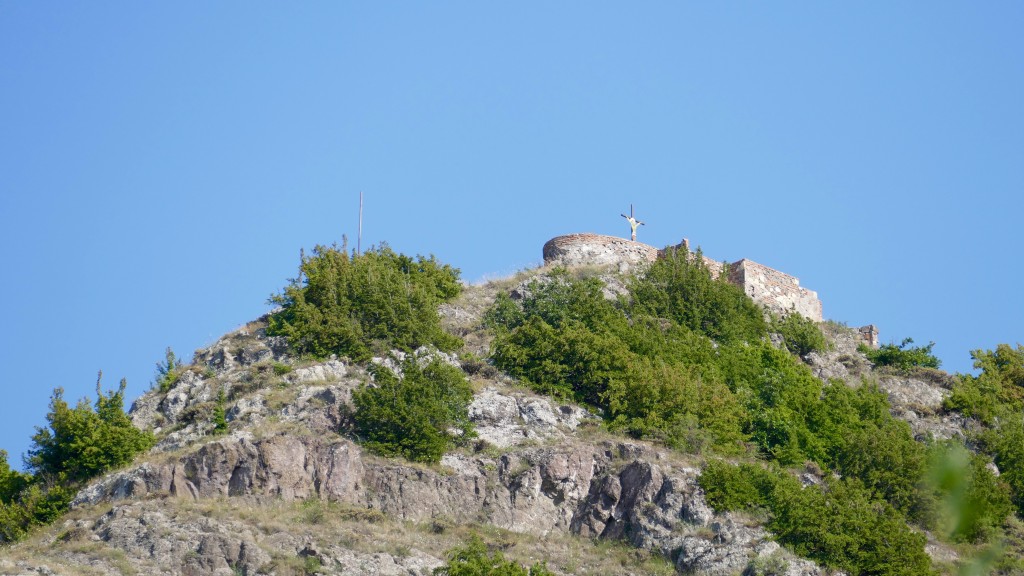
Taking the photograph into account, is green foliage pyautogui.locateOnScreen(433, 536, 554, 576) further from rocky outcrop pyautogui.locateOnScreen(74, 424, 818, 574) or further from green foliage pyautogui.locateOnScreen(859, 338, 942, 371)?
green foliage pyautogui.locateOnScreen(859, 338, 942, 371)

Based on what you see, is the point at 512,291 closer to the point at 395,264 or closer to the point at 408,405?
the point at 395,264

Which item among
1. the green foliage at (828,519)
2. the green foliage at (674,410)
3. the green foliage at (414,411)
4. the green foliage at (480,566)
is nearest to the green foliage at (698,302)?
the green foliage at (674,410)

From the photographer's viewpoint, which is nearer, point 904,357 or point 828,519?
point 828,519

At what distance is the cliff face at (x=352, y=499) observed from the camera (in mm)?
43594

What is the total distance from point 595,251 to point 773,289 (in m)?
6.68

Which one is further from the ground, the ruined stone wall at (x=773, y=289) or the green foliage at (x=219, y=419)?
the ruined stone wall at (x=773, y=289)

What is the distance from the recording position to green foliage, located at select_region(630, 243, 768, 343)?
199 ft

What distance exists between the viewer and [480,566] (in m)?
41.0

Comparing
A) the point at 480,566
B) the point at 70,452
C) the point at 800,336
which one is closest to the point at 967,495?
the point at 800,336

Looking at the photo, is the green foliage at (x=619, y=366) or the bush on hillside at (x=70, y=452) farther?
the green foliage at (x=619, y=366)

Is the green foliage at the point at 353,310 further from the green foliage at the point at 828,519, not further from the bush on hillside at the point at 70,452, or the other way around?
the green foliage at the point at 828,519

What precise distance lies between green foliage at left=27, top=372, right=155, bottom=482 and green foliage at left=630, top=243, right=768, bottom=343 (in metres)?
18.8

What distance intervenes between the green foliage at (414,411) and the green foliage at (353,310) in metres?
2.94

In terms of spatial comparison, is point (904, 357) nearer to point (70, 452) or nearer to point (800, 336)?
point (800, 336)
